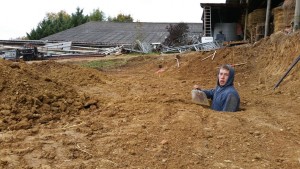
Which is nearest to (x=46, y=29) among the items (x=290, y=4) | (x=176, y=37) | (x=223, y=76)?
(x=176, y=37)

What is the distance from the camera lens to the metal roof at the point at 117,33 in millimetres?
30688

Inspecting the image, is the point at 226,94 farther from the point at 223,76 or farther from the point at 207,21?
the point at 207,21

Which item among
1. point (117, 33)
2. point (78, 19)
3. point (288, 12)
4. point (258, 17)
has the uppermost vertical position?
point (78, 19)

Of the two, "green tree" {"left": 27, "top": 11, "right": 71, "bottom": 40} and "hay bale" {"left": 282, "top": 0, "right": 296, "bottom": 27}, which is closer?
"hay bale" {"left": 282, "top": 0, "right": 296, "bottom": 27}

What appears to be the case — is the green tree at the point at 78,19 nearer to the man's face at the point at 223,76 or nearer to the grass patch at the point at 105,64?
the grass patch at the point at 105,64

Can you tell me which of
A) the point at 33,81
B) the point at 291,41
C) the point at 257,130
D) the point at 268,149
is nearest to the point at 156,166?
the point at 268,149

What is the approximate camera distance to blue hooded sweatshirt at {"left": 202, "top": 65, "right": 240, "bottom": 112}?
5.94 m

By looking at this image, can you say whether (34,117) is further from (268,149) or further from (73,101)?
(268,149)

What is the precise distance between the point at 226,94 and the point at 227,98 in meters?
0.07

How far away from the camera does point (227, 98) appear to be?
19.5 feet

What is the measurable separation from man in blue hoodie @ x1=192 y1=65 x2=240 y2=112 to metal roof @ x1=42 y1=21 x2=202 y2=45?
904 inches

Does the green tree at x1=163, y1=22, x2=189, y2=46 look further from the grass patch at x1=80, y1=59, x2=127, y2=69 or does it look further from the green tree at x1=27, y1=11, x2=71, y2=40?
the green tree at x1=27, y1=11, x2=71, y2=40

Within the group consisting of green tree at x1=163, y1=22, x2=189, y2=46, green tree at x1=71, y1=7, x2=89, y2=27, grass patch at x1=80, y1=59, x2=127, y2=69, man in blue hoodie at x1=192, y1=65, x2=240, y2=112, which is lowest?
grass patch at x1=80, y1=59, x2=127, y2=69

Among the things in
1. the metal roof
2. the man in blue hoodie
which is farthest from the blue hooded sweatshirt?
the metal roof
